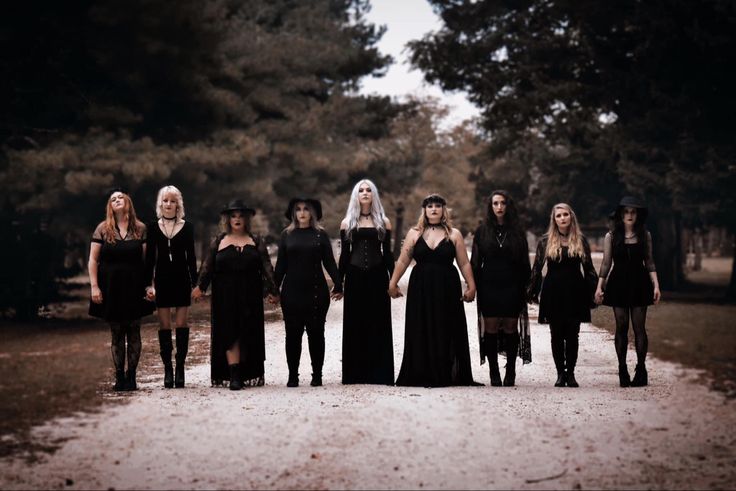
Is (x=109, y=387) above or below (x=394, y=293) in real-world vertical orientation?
below

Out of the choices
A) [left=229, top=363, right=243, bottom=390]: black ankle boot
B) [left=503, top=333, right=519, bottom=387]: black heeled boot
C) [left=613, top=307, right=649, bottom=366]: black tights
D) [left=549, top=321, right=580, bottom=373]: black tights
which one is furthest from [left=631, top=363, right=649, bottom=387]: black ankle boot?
[left=229, top=363, right=243, bottom=390]: black ankle boot

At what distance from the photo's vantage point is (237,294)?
33.1 feet

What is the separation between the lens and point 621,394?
978 centimetres

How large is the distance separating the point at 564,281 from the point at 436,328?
1.40 metres

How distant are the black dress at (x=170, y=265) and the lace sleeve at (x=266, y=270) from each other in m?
0.69

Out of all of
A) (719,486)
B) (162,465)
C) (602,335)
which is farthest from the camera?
(602,335)

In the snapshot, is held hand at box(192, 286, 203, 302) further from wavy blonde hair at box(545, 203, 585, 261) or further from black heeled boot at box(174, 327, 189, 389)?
wavy blonde hair at box(545, 203, 585, 261)

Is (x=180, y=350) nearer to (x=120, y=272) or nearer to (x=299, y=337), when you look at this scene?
(x=120, y=272)

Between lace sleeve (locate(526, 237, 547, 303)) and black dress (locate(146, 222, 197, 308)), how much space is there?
3.46 metres

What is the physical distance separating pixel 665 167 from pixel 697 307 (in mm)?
3813

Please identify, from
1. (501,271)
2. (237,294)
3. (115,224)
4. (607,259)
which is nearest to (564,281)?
(607,259)

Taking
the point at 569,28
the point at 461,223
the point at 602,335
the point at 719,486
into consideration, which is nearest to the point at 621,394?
the point at 719,486

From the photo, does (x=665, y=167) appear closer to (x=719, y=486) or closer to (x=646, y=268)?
(x=646, y=268)

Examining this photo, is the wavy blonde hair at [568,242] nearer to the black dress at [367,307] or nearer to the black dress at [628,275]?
the black dress at [628,275]
